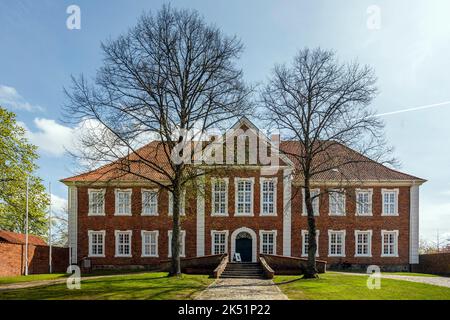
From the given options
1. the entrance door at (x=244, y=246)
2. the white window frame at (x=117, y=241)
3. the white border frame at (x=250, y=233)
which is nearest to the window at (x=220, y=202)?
the white border frame at (x=250, y=233)

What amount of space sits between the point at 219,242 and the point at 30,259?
1360 centimetres

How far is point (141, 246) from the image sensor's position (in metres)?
31.3

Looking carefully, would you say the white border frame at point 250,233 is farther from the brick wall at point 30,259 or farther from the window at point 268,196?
the brick wall at point 30,259

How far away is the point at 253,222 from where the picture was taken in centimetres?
3086

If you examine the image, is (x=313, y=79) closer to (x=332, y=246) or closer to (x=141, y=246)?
(x=332, y=246)

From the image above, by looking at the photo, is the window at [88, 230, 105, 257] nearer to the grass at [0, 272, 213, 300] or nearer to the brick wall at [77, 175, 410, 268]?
the brick wall at [77, 175, 410, 268]

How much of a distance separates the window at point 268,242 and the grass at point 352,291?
36.5ft

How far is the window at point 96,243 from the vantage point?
31.3 m

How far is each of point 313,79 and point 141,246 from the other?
19.0m

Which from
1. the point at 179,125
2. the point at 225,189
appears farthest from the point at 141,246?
the point at 179,125

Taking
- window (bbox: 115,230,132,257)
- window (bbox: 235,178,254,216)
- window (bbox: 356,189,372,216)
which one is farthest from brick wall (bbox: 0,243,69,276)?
window (bbox: 356,189,372,216)

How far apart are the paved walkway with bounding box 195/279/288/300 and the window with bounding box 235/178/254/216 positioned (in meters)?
11.6

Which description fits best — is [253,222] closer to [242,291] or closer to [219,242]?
[219,242]

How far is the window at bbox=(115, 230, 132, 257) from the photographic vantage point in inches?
1232
